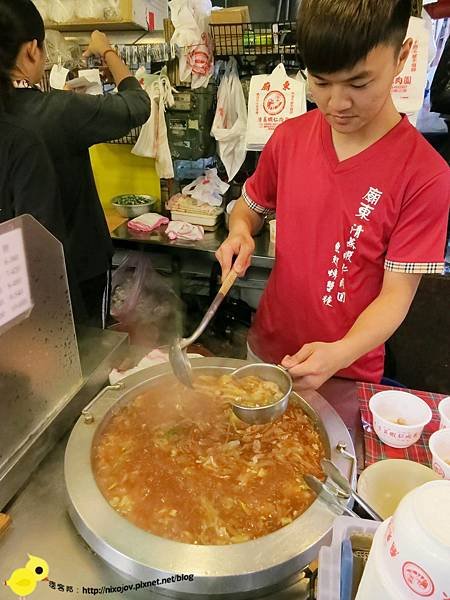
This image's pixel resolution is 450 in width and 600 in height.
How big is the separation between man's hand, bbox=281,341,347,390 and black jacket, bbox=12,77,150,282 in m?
1.67

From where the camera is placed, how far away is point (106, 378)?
1.48 m

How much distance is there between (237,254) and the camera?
1.62 m


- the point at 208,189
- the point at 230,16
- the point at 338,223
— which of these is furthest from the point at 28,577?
the point at 230,16

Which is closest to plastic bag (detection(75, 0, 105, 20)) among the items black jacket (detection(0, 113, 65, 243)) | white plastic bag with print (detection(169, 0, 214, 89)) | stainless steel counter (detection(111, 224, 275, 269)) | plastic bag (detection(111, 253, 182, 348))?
white plastic bag with print (detection(169, 0, 214, 89))

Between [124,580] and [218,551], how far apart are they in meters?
0.19

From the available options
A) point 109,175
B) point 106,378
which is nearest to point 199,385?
point 106,378

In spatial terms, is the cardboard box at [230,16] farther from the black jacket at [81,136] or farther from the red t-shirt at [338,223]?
the red t-shirt at [338,223]

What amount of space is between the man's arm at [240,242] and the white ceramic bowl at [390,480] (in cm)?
70

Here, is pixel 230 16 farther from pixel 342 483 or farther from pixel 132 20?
pixel 342 483

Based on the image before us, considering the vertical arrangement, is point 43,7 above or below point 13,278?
above

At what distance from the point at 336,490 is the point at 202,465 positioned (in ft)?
1.04

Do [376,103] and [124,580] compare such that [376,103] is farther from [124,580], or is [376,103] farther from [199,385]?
[124,580]

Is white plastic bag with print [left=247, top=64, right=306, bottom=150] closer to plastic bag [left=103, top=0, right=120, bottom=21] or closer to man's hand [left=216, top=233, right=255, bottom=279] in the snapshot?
plastic bag [left=103, top=0, right=120, bottom=21]

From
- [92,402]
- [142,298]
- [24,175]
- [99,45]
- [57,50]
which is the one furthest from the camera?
[142,298]
